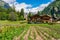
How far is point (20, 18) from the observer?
13600cm

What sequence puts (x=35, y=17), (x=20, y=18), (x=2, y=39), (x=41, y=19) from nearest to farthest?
(x=2, y=39)
(x=41, y=19)
(x=35, y=17)
(x=20, y=18)

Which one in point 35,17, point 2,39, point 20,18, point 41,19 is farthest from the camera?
point 20,18

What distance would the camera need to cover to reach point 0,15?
128 metres

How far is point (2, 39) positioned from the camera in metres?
20.7

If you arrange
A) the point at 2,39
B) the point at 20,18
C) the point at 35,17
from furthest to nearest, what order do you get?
the point at 20,18, the point at 35,17, the point at 2,39

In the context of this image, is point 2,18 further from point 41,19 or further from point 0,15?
point 41,19

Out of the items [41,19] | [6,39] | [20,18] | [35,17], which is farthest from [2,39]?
[20,18]

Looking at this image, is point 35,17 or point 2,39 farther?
point 35,17

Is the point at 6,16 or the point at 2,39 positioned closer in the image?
the point at 2,39

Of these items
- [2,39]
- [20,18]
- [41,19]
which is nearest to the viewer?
[2,39]

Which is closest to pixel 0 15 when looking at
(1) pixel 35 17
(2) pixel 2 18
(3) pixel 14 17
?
(2) pixel 2 18

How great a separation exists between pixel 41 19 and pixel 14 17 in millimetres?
20503

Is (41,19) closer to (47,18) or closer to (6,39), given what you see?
(47,18)

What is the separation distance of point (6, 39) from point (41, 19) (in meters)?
96.5
